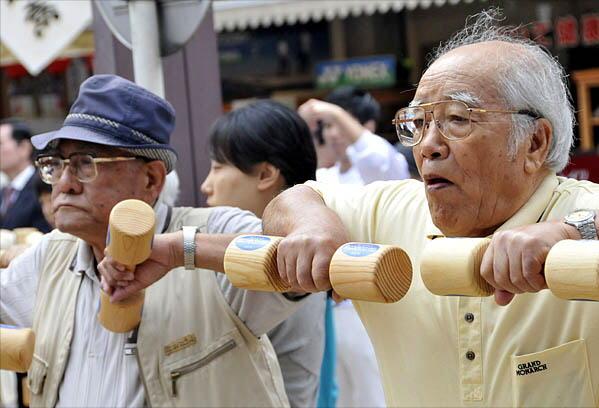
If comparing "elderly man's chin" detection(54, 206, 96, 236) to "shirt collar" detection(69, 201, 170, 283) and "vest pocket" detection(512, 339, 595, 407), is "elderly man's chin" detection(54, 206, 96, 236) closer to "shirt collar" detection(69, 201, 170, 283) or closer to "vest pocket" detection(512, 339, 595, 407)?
"shirt collar" detection(69, 201, 170, 283)

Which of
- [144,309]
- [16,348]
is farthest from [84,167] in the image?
[16,348]

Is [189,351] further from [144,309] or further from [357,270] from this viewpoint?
[357,270]

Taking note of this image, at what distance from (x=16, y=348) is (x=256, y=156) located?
1.21 m

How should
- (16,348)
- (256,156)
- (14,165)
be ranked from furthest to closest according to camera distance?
(14,165), (256,156), (16,348)

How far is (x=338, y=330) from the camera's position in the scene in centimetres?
494

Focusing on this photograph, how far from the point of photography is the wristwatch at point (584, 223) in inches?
71.8

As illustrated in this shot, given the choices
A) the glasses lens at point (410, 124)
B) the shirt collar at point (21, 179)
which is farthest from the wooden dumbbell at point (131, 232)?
the shirt collar at point (21, 179)

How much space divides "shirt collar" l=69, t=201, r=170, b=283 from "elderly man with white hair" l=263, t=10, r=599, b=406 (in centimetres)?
61

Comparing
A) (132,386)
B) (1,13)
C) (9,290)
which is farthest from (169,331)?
(1,13)

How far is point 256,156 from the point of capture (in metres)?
3.58

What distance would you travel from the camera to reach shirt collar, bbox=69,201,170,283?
9.68ft

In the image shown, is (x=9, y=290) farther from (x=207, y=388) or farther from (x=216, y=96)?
(x=216, y=96)

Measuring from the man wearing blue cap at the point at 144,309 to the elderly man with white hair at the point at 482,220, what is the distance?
19.1 inches

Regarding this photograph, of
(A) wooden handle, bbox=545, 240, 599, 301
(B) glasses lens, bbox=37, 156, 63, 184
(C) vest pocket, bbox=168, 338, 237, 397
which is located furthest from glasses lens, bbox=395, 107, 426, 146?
(B) glasses lens, bbox=37, 156, 63, 184
